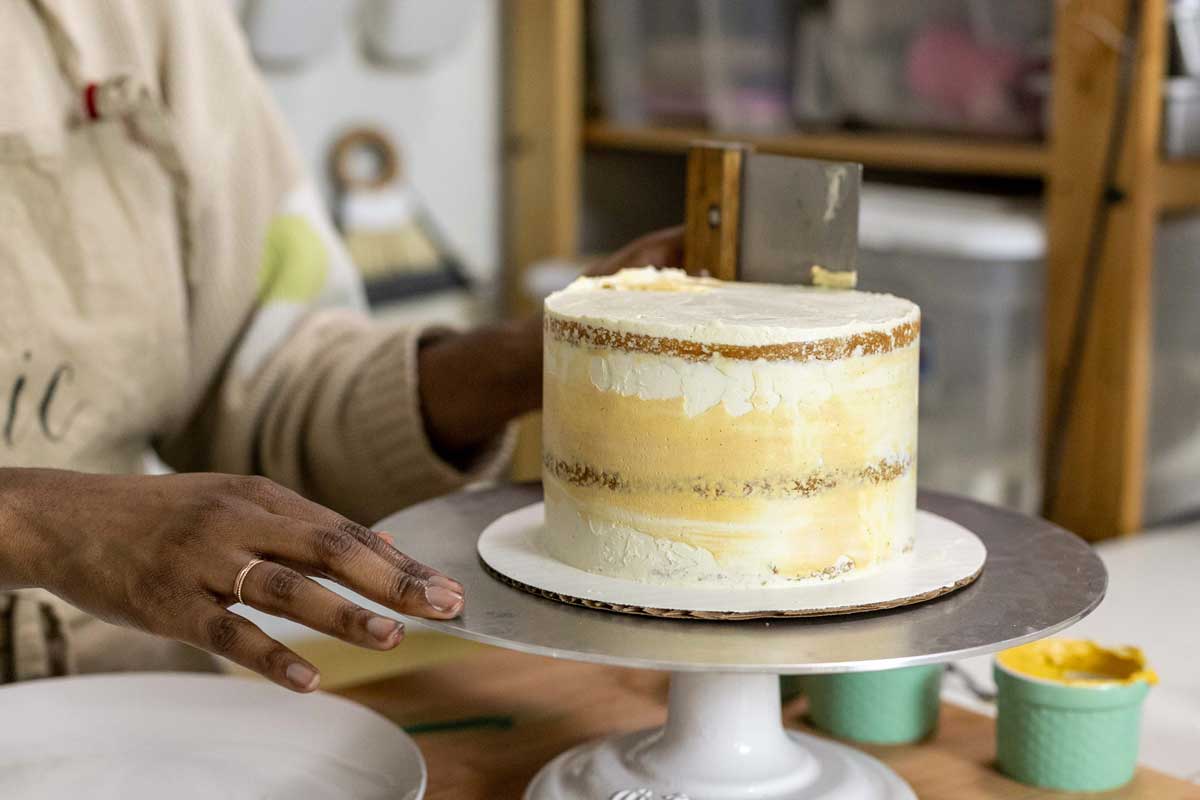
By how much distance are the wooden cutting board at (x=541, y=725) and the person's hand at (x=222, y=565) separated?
23cm

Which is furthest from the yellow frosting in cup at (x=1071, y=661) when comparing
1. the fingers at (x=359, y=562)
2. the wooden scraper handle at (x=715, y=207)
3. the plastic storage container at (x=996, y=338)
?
the plastic storage container at (x=996, y=338)

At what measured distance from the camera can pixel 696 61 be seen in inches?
82.9

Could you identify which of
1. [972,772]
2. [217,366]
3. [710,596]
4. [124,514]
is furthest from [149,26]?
[972,772]

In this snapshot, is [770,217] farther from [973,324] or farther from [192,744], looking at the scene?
[973,324]

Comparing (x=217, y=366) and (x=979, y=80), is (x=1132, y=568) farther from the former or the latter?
(x=217, y=366)

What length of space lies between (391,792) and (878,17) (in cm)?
138

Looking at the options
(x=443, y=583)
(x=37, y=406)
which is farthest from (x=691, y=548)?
(x=37, y=406)

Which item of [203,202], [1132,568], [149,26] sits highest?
[149,26]

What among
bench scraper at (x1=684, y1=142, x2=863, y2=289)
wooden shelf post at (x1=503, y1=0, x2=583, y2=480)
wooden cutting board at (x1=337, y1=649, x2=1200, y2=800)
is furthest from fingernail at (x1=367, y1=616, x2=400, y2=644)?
wooden shelf post at (x1=503, y1=0, x2=583, y2=480)

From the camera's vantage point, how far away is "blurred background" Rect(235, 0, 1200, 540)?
1.52 m

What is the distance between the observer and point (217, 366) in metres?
1.18

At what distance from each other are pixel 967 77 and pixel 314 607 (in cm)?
137

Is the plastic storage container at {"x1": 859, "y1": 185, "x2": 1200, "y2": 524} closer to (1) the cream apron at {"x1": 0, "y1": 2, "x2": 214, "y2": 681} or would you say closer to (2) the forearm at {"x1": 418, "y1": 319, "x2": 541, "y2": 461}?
(2) the forearm at {"x1": 418, "y1": 319, "x2": 541, "y2": 461}

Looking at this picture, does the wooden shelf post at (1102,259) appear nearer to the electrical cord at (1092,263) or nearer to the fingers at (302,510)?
the electrical cord at (1092,263)
